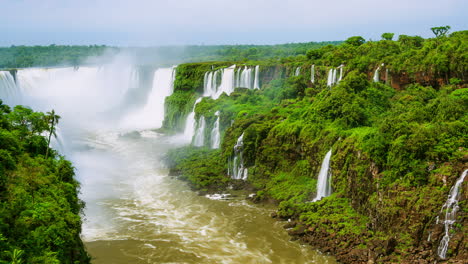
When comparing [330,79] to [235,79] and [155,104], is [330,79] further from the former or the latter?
[155,104]

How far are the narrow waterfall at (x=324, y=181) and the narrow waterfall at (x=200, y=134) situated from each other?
18428mm

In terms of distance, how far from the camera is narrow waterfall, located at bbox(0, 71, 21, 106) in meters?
57.4

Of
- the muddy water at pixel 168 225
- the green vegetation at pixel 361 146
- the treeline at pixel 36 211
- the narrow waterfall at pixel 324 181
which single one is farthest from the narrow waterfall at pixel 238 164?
the treeline at pixel 36 211

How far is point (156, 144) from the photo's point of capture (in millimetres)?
45094

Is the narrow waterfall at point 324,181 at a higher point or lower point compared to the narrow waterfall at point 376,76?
lower

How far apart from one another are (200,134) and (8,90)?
3547 cm

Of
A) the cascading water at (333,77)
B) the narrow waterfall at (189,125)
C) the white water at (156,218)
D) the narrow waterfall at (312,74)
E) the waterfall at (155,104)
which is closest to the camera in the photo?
the white water at (156,218)

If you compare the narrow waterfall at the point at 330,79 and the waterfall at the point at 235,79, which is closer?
the narrow waterfall at the point at 330,79

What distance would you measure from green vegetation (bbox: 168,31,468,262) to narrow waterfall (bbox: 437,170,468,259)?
0.34m


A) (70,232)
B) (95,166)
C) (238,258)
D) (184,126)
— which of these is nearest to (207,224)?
(238,258)

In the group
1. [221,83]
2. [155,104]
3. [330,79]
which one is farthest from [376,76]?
[155,104]

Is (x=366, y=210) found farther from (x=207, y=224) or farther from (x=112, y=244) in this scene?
(x=112, y=244)

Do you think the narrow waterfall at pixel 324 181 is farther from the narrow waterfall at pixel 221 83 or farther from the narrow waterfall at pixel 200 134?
the narrow waterfall at pixel 221 83

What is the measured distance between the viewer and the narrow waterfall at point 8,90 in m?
57.4
